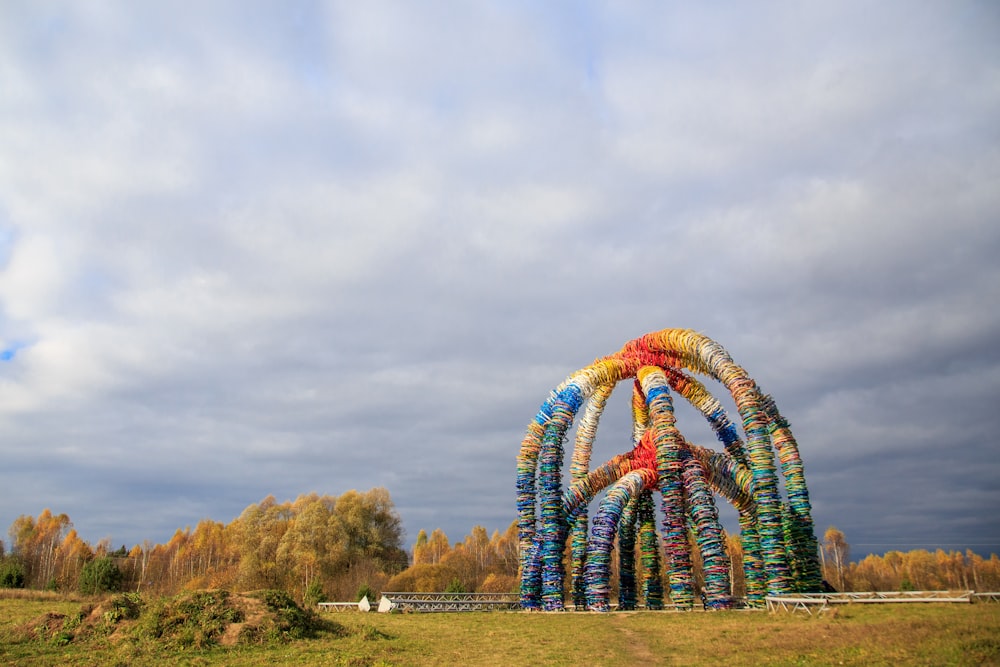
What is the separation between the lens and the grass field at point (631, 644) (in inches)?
544

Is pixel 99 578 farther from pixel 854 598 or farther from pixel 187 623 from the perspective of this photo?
pixel 854 598

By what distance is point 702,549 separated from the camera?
79.7 ft

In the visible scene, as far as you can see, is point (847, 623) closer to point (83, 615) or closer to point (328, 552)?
point (83, 615)

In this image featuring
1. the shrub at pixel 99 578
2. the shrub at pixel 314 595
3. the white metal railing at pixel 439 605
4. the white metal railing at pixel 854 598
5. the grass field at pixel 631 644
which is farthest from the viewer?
the shrub at pixel 99 578

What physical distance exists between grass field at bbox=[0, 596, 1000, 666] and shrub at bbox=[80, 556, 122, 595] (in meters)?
17.9


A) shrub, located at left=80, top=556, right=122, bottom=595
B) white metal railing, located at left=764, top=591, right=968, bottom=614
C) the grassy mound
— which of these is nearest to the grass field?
the grassy mound

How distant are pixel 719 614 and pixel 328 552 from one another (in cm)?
3680

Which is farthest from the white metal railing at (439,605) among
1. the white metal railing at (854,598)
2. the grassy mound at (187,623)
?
the white metal railing at (854,598)

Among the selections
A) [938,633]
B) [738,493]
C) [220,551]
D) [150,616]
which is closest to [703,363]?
[738,493]

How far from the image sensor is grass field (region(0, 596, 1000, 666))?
13820 millimetres

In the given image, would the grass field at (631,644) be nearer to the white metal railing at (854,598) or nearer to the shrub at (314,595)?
the white metal railing at (854,598)

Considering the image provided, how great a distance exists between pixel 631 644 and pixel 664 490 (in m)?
7.96

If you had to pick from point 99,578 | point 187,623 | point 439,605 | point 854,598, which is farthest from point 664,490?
point 99,578

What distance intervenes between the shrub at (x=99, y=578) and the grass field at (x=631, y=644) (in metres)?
17.9
